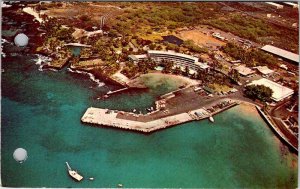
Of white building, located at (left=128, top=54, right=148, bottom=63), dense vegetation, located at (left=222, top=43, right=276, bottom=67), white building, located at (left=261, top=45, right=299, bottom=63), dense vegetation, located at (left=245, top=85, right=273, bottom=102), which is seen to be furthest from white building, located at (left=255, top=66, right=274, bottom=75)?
white building, located at (left=128, top=54, right=148, bottom=63)

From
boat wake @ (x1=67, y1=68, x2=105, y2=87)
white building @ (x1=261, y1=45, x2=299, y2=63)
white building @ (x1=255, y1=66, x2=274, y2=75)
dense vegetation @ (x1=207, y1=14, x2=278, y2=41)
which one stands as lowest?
boat wake @ (x1=67, y1=68, x2=105, y2=87)

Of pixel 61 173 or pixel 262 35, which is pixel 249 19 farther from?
pixel 61 173

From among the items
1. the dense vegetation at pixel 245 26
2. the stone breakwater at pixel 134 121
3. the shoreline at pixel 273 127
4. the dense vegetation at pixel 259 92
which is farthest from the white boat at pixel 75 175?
the dense vegetation at pixel 245 26

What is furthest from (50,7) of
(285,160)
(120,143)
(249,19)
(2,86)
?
(285,160)

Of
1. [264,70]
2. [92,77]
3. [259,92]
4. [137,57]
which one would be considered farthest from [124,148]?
[264,70]

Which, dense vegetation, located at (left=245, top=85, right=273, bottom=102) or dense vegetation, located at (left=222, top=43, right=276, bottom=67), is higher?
dense vegetation, located at (left=222, top=43, right=276, bottom=67)

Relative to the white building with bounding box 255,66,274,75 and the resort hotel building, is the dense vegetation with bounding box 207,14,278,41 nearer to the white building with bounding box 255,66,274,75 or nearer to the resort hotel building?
the white building with bounding box 255,66,274,75
